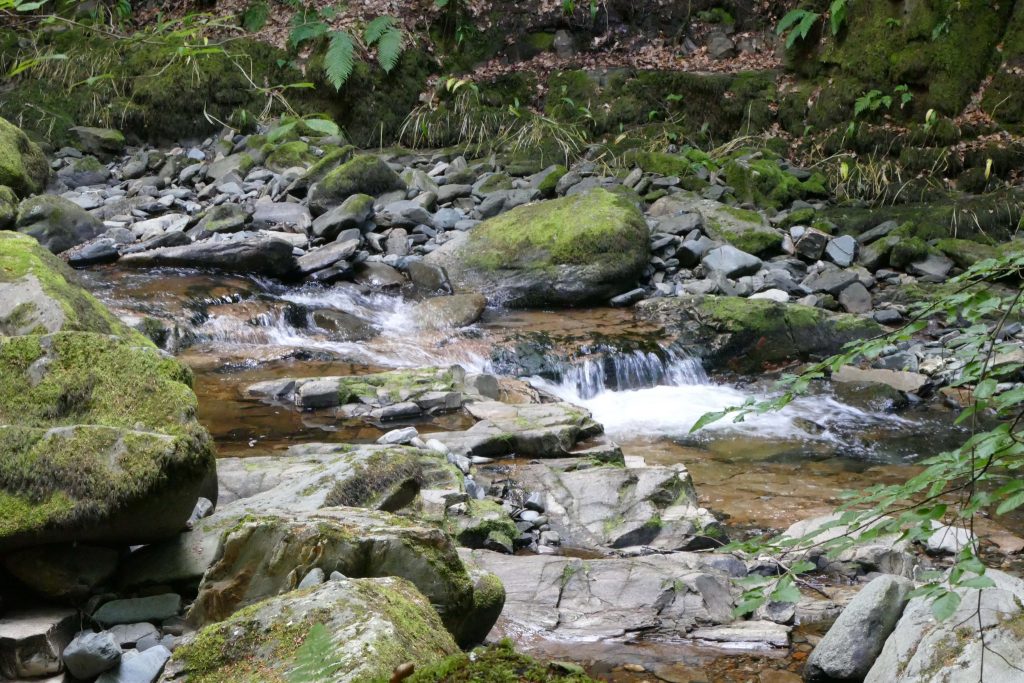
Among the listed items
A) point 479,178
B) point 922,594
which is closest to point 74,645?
point 922,594

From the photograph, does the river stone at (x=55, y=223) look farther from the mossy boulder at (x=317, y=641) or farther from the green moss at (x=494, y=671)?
the green moss at (x=494, y=671)

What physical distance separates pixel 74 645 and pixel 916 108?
45.1ft

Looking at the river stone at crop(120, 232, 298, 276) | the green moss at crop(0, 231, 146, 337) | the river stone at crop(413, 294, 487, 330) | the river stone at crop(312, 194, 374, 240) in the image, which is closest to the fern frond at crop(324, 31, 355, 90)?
the river stone at crop(312, 194, 374, 240)

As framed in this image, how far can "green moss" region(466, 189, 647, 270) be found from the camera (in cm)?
1007

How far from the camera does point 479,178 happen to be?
42.4 feet

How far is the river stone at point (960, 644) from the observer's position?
2773mm

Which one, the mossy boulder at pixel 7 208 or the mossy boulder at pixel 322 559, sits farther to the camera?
the mossy boulder at pixel 7 208

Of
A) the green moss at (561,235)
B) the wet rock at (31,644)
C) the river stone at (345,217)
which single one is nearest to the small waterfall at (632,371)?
the green moss at (561,235)

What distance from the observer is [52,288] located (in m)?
4.59

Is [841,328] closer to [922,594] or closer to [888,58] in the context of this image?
[888,58]

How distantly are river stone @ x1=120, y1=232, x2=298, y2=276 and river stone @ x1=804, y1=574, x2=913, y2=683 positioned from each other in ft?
24.6

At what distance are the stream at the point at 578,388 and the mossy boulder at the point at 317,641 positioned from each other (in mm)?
3510

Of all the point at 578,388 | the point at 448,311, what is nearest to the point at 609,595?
the point at 578,388

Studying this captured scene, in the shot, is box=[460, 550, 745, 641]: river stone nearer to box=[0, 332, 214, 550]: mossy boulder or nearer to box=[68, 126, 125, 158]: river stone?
box=[0, 332, 214, 550]: mossy boulder
